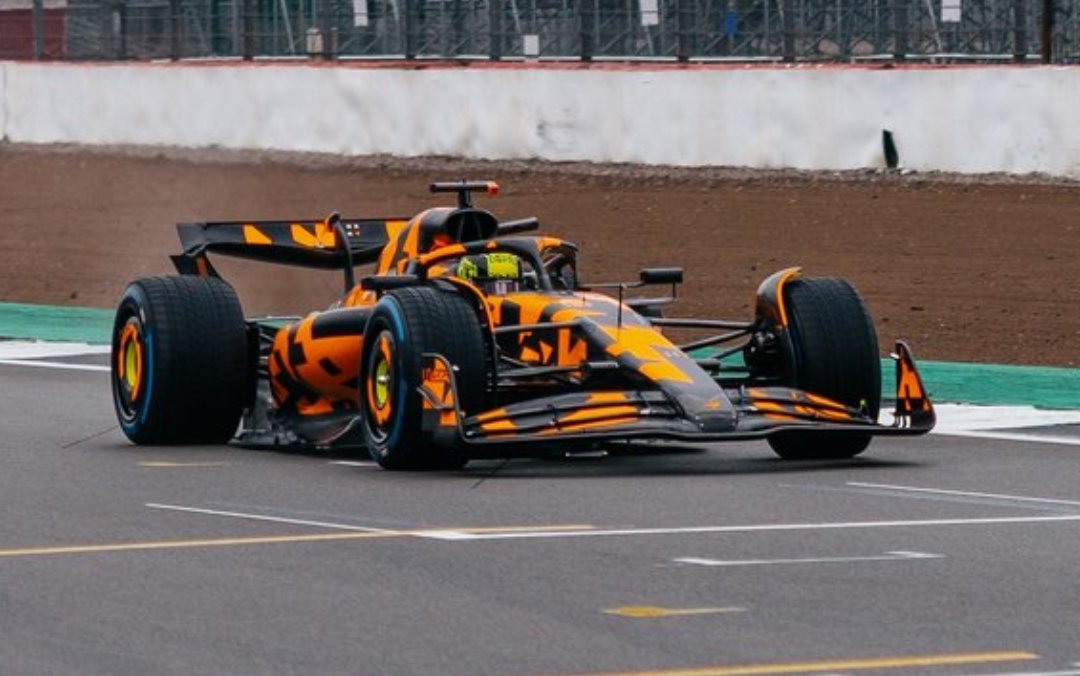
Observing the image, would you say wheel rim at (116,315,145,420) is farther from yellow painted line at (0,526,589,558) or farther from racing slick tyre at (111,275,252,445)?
yellow painted line at (0,526,589,558)

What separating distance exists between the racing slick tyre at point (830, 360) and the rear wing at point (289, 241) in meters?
2.86

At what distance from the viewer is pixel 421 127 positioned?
1297 inches

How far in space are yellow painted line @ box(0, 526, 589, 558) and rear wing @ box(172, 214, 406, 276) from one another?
4550mm

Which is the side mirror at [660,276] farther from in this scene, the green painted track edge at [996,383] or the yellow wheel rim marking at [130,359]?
the green painted track edge at [996,383]

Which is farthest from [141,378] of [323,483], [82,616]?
[82,616]

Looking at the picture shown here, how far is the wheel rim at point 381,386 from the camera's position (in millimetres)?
13312

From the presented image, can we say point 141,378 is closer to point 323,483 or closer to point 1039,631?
point 323,483

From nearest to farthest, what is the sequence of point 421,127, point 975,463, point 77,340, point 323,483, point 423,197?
point 323,483 → point 975,463 → point 77,340 → point 423,197 → point 421,127

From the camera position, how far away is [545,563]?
34.2 feet

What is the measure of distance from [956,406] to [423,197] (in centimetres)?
1487

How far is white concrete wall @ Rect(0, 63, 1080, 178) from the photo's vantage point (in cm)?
2677

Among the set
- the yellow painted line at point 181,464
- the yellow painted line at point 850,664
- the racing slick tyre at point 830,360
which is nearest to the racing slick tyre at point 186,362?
the yellow painted line at point 181,464

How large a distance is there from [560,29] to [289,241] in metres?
17.1

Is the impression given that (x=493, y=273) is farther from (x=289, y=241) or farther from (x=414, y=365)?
(x=289, y=241)
